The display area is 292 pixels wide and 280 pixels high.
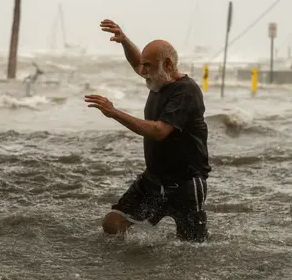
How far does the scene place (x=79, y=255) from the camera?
15.1 feet

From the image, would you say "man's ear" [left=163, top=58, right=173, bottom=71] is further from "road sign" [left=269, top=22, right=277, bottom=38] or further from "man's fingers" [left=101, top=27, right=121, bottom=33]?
"road sign" [left=269, top=22, right=277, bottom=38]

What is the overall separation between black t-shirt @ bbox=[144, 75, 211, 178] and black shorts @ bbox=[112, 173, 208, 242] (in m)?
0.08

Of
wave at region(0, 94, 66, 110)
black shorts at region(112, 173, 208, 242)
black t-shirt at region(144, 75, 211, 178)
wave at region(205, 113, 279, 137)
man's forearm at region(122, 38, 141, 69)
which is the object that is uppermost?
man's forearm at region(122, 38, 141, 69)

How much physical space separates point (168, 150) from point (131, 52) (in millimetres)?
883

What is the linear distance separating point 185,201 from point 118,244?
703mm

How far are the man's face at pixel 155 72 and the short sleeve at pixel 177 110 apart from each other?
0.45 feet

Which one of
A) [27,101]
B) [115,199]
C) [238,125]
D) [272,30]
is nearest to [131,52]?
[115,199]

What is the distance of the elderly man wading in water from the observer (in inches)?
159

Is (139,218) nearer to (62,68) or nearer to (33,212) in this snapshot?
(33,212)

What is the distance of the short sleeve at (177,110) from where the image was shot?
3994 millimetres

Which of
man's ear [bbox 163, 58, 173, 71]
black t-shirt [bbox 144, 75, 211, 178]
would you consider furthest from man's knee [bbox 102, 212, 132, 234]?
man's ear [bbox 163, 58, 173, 71]

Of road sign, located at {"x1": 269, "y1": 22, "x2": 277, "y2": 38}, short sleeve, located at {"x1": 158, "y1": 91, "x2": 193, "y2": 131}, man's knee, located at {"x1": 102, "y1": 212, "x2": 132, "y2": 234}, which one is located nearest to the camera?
short sleeve, located at {"x1": 158, "y1": 91, "x2": 193, "y2": 131}

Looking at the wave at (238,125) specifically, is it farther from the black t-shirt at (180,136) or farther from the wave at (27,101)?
the black t-shirt at (180,136)

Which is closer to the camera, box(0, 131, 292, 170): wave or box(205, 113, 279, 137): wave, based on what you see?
box(0, 131, 292, 170): wave
